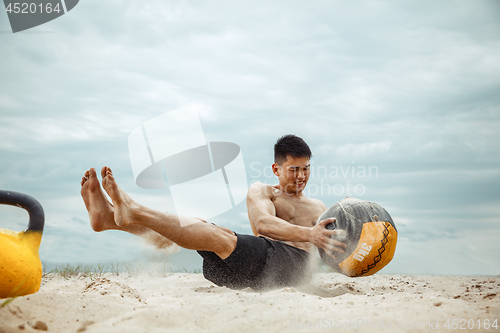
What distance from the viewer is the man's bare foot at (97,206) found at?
12.4 feet

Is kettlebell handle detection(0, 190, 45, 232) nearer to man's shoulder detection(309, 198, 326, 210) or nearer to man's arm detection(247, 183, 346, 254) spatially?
man's arm detection(247, 183, 346, 254)

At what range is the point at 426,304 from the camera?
257 centimetres

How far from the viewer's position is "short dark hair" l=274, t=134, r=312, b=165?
14.6ft

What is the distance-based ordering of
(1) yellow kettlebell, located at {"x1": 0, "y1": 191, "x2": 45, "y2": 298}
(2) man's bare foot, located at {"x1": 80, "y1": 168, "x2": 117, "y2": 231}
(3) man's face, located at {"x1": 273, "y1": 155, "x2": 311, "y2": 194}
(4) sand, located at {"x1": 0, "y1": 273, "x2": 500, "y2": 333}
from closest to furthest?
(4) sand, located at {"x1": 0, "y1": 273, "x2": 500, "y2": 333} < (1) yellow kettlebell, located at {"x1": 0, "y1": 191, "x2": 45, "y2": 298} < (2) man's bare foot, located at {"x1": 80, "y1": 168, "x2": 117, "y2": 231} < (3) man's face, located at {"x1": 273, "y1": 155, "x2": 311, "y2": 194}

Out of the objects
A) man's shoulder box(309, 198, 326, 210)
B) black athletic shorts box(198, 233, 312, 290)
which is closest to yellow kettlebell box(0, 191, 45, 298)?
black athletic shorts box(198, 233, 312, 290)

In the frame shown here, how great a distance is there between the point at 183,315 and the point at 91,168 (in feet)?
7.28

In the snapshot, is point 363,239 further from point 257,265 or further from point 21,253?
point 21,253

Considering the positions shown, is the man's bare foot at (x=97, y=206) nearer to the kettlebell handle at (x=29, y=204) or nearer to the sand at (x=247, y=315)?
the kettlebell handle at (x=29, y=204)

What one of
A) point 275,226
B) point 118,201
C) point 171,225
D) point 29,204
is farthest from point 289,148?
point 29,204

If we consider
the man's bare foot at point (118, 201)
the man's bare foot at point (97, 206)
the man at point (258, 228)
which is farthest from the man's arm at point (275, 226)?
the man's bare foot at point (97, 206)

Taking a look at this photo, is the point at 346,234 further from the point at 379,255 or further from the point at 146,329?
the point at 146,329

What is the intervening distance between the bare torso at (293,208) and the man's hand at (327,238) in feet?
2.82

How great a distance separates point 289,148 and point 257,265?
1670 mm

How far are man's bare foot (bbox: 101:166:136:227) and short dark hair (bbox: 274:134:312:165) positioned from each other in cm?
213
